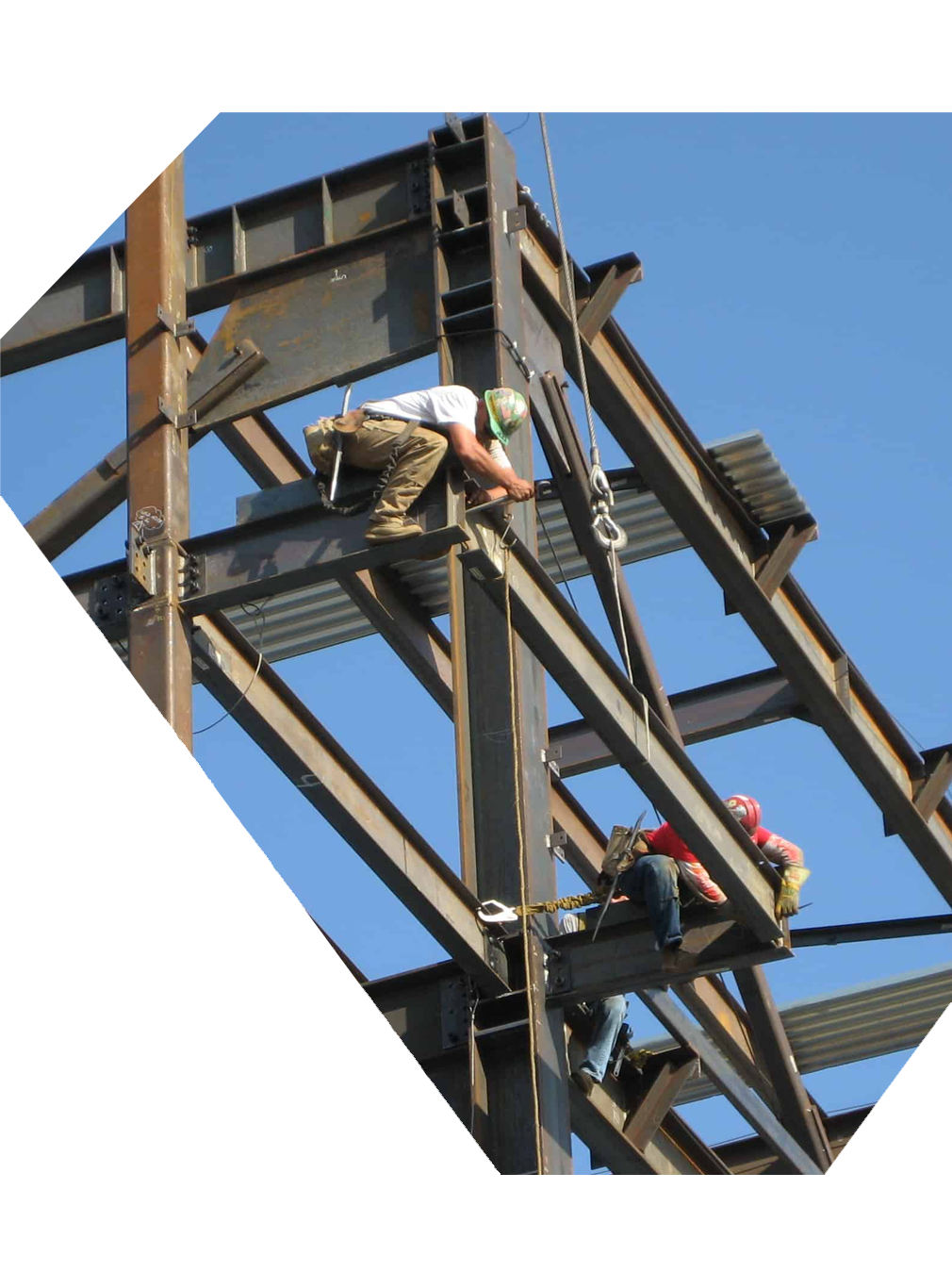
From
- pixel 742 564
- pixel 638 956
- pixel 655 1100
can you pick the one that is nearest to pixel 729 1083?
pixel 655 1100

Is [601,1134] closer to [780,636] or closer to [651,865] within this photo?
[651,865]

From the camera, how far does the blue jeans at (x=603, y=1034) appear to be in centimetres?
1623

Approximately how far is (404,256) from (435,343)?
0.64 m

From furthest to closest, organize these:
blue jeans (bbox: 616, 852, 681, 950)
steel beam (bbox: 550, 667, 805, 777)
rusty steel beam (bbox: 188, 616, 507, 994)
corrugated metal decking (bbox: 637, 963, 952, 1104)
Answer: corrugated metal decking (bbox: 637, 963, 952, 1104) → steel beam (bbox: 550, 667, 805, 777) → blue jeans (bbox: 616, 852, 681, 950) → rusty steel beam (bbox: 188, 616, 507, 994)

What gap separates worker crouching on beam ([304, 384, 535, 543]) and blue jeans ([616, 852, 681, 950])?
2748 millimetres

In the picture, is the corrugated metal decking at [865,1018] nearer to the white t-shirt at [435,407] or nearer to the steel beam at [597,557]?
the steel beam at [597,557]

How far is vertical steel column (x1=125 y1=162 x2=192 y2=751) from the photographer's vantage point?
14.3 metres

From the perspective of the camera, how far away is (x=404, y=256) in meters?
15.2

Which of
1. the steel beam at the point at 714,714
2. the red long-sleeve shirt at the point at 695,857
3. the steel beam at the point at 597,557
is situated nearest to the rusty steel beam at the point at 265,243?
the steel beam at the point at 597,557

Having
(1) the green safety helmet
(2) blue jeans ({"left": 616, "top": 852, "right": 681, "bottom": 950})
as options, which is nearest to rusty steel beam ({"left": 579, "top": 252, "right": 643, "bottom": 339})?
(1) the green safety helmet

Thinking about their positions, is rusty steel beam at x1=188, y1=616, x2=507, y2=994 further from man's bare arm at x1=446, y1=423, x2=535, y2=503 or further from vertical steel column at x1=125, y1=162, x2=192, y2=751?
man's bare arm at x1=446, y1=423, x2=535, y2=503

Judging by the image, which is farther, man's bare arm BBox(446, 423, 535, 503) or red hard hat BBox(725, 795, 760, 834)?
red hard hat BBox(725, 795, 760, 834)

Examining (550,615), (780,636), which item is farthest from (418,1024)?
(780,636)

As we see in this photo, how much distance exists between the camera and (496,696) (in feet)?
53.0
